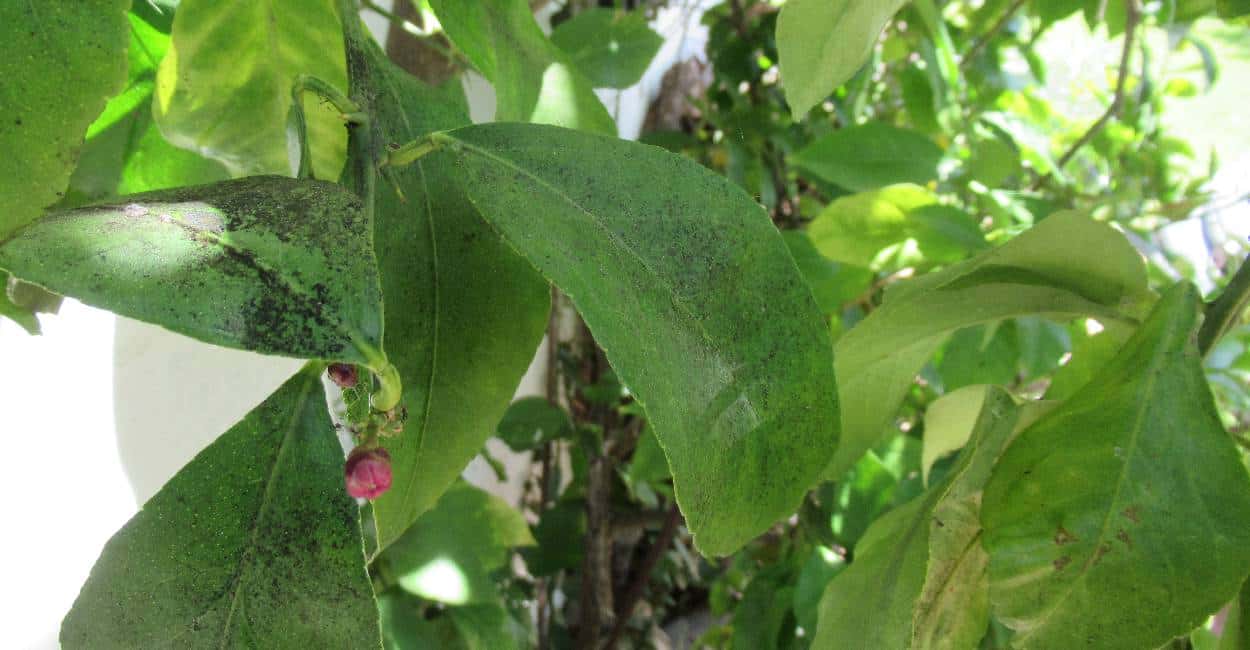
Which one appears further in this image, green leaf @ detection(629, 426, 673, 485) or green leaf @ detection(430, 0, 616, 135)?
green leaf @ detection(629, 426, 673, 485)

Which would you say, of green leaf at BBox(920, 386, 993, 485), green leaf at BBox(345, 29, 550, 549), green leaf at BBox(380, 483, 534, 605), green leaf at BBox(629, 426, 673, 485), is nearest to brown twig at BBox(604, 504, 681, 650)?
green leaf at BBox(629, 426, 673, 485)

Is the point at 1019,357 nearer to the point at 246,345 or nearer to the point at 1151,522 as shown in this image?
the point at 1151,522

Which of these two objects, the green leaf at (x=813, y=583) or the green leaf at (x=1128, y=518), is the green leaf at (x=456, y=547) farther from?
the green leaf at (x=1128, y=518)

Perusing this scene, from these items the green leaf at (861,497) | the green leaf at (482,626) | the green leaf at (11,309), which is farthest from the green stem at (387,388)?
the green leaf at (861,497)

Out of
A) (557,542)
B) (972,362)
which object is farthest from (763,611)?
(557,542)

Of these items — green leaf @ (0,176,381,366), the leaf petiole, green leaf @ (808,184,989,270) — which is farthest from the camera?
green leaf @ (808,184,989,270)

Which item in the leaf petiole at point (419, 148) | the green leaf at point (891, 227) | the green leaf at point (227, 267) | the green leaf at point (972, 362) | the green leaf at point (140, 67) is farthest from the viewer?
the green leaf at point (972, 362)

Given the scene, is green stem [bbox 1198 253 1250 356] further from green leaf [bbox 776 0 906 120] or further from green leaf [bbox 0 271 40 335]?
green leaf [bbox 0 271 40 335]

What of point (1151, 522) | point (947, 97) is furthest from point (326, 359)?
point (947, 97)
